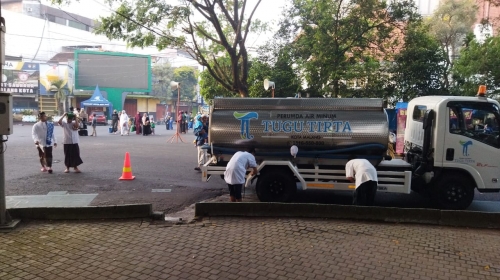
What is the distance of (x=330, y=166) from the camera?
8242 millimetres

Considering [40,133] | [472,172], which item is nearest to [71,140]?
[40,133]

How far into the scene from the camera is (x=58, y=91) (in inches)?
1731

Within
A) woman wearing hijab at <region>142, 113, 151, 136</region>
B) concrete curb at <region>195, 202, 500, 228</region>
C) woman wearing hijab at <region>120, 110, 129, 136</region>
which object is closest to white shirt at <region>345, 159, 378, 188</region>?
concrete curb at <region>195, 202, 500, 228</region>

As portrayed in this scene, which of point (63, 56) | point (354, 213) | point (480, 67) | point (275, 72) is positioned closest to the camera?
point (354, 213)

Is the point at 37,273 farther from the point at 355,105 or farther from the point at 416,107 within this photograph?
the point at 416,107

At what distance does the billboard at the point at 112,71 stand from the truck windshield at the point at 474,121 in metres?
43.8

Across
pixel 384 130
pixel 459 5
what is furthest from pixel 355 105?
pixel 459 5

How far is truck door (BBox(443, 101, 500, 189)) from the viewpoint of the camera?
7547 millimetres

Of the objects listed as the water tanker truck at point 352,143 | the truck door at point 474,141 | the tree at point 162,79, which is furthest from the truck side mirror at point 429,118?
the tree at point 162,79

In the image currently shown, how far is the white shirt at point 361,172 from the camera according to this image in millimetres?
6902

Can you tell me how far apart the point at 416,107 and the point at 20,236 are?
7.96 meters

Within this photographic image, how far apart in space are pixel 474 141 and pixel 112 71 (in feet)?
147

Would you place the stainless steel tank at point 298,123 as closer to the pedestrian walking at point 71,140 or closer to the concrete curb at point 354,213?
the concrete curb at point 354,213

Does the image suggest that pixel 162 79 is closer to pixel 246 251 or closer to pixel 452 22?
pixel 452 22
